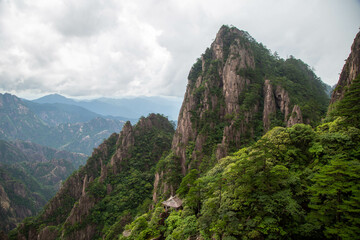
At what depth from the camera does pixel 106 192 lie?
59.5 metres

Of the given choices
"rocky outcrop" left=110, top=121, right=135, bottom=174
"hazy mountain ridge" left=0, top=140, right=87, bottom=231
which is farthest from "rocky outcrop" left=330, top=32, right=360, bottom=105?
"hazy mountain ridge" left=0, top=140, right=87, bottom=231

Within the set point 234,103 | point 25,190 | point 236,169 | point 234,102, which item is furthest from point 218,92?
point 25,190

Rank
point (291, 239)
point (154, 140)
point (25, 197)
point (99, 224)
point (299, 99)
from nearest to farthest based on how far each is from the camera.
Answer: point (291, 239) → point (299, 99) → point (99, 224) → point (154, 140) → point (25, 197)

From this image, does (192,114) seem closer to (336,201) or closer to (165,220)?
(165,220)

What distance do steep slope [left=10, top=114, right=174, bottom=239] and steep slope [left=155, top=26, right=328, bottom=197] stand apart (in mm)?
13190

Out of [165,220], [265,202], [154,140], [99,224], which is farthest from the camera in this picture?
[154,140]

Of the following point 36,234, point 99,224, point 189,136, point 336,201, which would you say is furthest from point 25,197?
point 336,201

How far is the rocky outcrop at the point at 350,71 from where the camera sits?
92.8ft

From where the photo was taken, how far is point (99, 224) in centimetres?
5297

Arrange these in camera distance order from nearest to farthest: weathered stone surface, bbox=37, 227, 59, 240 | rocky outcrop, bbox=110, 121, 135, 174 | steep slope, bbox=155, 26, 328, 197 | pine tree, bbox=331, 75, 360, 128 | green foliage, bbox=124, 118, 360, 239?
green foliage, bbox=124, 118, 360, 239, pine tree, bbox=331, 75, 360, 128, steep slope, bbox=155, 26, 328, 197, weathered stone surface, bbox=37, 227, 59, 240, rocky outcrop, bbox=110, 121, 135, 174

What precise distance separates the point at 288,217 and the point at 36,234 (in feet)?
235

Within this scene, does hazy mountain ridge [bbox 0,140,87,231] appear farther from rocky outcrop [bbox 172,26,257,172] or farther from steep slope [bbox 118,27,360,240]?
steep slope [bbox 118,27,360,240]

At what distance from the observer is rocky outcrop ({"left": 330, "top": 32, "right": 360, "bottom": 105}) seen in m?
28.3

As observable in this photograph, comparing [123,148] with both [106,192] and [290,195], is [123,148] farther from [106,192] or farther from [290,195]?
[290,195]
